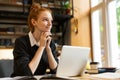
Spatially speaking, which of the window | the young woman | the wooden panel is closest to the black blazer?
the young woman

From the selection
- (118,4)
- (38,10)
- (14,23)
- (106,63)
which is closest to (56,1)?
(14,23)

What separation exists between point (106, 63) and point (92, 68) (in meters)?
2.15

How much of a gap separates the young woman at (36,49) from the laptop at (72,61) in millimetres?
247

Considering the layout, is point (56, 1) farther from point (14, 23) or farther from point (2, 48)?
Result: point (2, 48)

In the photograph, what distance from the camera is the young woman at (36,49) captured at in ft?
5.26

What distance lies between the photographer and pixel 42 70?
5.92 ft

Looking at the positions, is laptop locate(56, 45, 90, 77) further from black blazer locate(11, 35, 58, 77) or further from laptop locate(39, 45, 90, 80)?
black blazer locate(11, 35, 58, 77)

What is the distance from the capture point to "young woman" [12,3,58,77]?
1.60 metres

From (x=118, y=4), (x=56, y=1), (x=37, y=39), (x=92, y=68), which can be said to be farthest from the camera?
(x=56, y=1)

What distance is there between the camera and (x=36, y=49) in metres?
1.82

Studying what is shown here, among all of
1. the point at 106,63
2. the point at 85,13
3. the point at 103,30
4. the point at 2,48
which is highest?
the point at 85,13

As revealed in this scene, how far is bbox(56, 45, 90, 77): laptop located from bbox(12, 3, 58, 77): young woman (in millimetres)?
247

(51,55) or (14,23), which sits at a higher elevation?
(14,23)

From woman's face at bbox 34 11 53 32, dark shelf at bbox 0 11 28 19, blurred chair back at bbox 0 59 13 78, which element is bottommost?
blurred chair back at bbox 0 59 13 78
